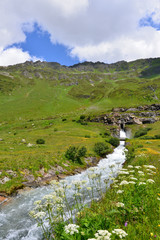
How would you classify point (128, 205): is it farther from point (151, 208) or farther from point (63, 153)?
point (63, 153)

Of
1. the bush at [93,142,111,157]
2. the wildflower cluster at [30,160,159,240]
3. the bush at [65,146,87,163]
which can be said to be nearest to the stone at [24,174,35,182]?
the bush at [65,146,87,163]

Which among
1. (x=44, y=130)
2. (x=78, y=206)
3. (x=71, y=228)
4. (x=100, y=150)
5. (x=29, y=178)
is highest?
(x=71, y=228)

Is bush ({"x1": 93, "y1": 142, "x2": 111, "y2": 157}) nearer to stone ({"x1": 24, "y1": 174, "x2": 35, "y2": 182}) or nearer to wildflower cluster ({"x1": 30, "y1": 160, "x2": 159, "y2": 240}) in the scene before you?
stone ({"x1": 24, "y1": 174, "x2": 35, "y2": 182})

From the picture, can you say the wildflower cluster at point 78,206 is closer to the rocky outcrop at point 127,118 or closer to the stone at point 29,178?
the stone at point 29,178

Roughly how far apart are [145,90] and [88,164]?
Answer: 200514 mm

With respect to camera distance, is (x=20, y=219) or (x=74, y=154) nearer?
(x=20, y=219)

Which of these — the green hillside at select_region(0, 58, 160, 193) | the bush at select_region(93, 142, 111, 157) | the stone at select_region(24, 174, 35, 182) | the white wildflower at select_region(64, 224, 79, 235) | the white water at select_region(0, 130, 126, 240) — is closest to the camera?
the white wildflower at select_region(64, 224, 79, 235)

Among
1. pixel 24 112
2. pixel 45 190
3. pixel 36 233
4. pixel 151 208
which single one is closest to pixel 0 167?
pixel 45 190

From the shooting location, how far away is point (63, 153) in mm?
29625

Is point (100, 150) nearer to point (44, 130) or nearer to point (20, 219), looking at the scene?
point (20, 219)

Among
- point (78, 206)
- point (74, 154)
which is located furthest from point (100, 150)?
point (78, 206)

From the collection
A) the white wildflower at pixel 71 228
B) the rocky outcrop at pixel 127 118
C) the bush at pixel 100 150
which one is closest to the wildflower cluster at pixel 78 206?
the white wildflower at pixel 71 228

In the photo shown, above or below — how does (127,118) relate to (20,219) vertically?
above

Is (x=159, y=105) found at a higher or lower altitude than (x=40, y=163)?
higher
